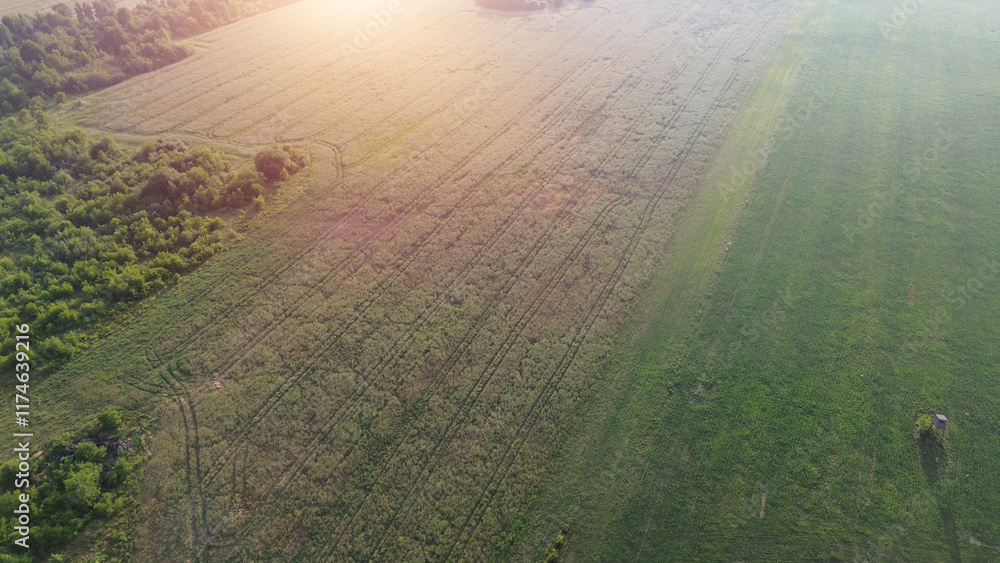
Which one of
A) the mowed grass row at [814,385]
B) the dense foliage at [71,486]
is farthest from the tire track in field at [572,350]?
the dense foliage at [71,486]

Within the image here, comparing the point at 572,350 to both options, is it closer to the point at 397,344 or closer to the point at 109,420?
the point at 397,344

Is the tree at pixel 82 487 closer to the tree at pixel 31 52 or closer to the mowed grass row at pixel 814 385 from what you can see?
the mowed grass row at pixel 814 385

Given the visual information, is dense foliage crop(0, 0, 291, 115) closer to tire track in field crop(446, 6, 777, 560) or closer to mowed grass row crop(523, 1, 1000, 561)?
tire track in field crop(446, 6, 777, 560)

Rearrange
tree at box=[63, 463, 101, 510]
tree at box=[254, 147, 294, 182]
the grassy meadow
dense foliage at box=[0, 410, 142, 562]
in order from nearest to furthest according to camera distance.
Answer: dense foliage at box=[0, 410, 142, 562] < tree at box=[63, 463, 101, 510] < the grassy meadow < tree at box=[254, 147, 294, 182]

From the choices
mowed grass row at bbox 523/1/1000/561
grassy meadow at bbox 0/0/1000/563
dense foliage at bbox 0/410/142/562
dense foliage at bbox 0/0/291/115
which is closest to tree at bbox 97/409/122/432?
dense foliage at bbox 0/410/142/562

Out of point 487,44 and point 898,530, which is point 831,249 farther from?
point 487,44

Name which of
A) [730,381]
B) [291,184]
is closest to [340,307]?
[291,184]
